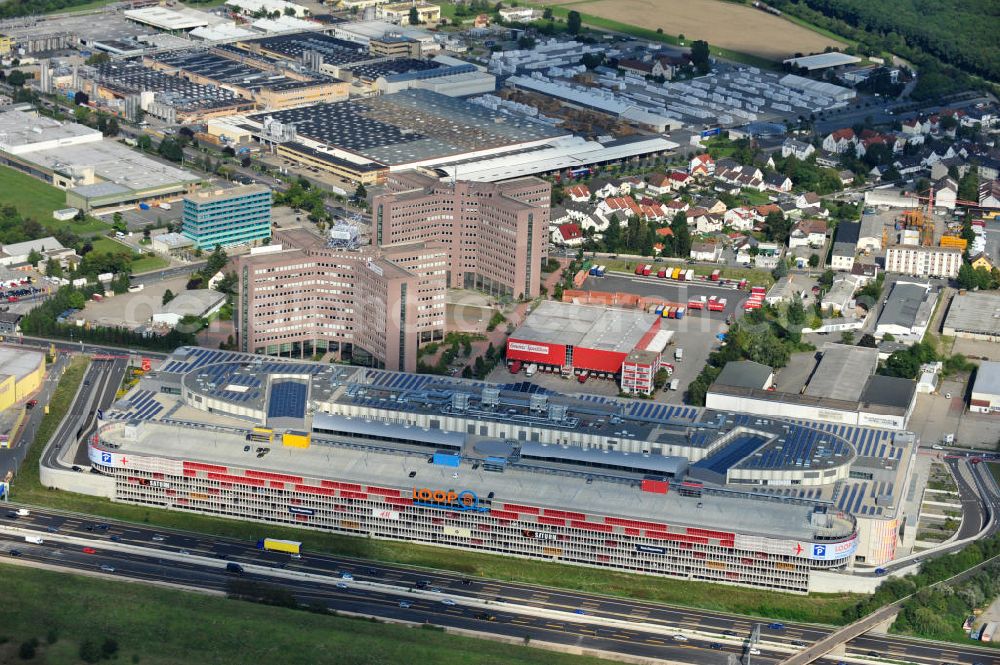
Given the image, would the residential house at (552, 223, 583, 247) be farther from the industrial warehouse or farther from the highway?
the highway

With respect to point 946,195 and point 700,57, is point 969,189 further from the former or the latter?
point 700,57

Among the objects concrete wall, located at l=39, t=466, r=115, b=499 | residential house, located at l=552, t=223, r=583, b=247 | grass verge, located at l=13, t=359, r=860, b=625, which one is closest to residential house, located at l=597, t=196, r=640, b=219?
residential house, located at l=552, t=223, r=583, b=247

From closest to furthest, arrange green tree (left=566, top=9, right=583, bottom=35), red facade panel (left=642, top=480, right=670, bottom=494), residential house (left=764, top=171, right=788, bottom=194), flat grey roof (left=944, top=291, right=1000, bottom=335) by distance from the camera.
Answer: red facade panel (left=642, top=480, right=670, bottom=494) → flat grey roof (left=944, top=291, right=1000, bottom=335) → residential house (left=764, top=171, right=788, bottom=194) → green tree (left=566, top=9, right=583, bottom=35)

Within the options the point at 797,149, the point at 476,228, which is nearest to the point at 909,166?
the point at 797,149

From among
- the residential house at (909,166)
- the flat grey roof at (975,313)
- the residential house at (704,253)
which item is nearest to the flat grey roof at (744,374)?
the flat grey roof at (975,313)

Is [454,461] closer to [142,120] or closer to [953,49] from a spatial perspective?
[142,120]

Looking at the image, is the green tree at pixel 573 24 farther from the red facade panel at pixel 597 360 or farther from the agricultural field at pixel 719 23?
the red facade panel at pixel 597 360

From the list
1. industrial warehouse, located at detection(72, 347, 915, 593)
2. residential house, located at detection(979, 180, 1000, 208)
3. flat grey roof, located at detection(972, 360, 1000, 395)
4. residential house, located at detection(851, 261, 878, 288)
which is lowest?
residential house, located at detection(851, 261, 878, 288)

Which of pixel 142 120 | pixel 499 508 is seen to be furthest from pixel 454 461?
pixel 142 120
